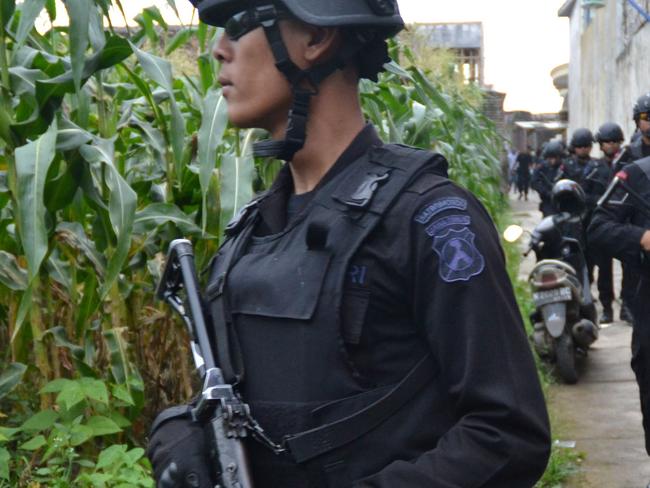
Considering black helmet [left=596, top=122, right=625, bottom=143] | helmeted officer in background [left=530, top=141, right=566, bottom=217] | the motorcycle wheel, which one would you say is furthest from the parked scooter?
helmeted officer in background [left=530, top=141, right=566, bottom=217]

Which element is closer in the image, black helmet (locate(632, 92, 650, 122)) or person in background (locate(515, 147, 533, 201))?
black helmet (locate(632, 92, 650, 122))

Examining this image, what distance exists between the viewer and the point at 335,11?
2.05 meters

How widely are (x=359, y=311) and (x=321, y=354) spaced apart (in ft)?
0.31

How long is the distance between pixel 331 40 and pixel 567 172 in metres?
11.7

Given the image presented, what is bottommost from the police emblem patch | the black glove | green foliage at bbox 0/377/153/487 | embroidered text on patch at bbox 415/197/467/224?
green foliage at bbox 0/377/153/487

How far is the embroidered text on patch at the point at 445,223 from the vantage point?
1913 mm

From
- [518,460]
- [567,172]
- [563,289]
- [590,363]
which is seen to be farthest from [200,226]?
[567,172]

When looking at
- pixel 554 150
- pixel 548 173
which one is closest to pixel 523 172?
pixel 548 173

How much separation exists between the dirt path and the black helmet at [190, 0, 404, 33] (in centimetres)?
417

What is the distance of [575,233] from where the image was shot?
31.2 ft

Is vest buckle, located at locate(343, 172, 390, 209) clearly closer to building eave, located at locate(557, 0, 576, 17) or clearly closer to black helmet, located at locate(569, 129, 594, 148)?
black helmet, located at locate(569, 129, 594, 148)

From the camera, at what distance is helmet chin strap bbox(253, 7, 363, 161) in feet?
6.87

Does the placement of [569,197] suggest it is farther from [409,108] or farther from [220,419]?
[220,419]

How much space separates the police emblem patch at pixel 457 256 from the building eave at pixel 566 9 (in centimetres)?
4121
